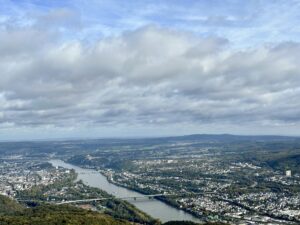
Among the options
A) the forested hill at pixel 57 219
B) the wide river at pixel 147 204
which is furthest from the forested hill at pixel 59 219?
the wide river at pixel 147 204

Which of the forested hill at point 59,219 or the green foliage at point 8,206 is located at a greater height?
the forested hill at point 59,219

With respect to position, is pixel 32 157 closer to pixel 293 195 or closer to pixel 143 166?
pixel 143 166

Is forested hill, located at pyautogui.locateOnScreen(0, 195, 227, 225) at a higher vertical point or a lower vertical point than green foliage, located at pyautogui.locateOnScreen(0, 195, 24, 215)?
higher

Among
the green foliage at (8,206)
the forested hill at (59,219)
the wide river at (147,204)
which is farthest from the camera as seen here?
the green foliage at (8,206)

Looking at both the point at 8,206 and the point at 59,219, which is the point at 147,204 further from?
the point at 59,219

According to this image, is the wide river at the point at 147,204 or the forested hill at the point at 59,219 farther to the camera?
the wide river at the point at 147,204

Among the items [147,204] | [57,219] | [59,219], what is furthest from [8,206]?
[59,219]

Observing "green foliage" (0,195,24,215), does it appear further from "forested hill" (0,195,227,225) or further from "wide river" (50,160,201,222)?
"wide river" (50,160,201,222)

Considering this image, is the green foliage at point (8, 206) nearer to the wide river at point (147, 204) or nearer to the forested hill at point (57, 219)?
the forested hill at point (57, 219)

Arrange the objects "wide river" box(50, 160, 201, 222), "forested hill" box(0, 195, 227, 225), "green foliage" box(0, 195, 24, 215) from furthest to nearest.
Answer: "green foliage" box(0, 195, 24, 215)
"wide river" box(50, 160, 201, 222)
"forested hill" box(0, 195, 227, 225)

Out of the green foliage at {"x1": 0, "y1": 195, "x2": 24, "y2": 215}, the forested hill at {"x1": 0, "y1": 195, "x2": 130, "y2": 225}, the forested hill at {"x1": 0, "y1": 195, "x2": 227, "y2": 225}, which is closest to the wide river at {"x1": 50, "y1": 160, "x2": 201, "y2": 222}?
the forested hill at {"x1": 0, "y1": 195, "x2": 227, "y2": 225}

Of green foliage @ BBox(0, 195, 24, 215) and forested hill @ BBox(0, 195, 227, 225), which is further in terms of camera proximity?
green foliage @ BBox(0, 195, 24, 215)
